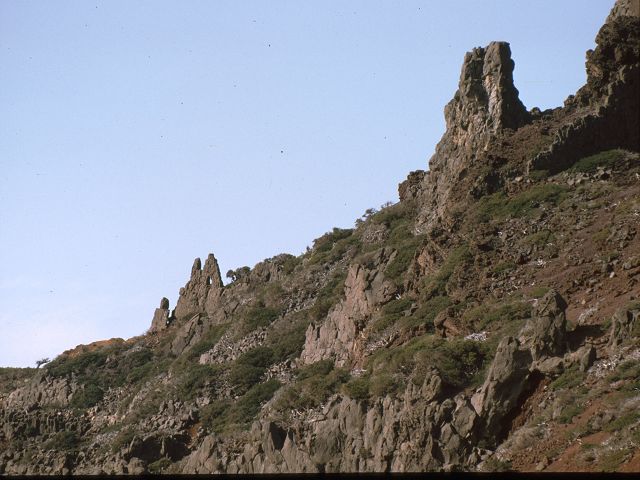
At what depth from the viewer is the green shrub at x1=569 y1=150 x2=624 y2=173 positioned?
66.7 metres

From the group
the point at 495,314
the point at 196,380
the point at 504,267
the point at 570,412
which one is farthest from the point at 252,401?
the point at 570,412

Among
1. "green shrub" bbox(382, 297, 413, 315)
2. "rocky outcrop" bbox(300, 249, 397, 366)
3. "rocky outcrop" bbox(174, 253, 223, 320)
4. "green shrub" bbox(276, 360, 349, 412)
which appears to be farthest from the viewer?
"rocky outcrop" bbox(174, 253, 223, 320)

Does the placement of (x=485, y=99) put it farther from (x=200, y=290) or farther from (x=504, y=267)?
(x=200, y=290)

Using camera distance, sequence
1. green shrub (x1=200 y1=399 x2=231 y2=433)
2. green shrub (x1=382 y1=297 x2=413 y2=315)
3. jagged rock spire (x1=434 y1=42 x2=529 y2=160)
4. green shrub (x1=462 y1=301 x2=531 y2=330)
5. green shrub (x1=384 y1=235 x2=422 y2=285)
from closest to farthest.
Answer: green shrub (x1=462 y1=301 x2=531 y2=330) < green shrub (x1=382 y1=297 x2=413 y2=315) < green shrub (x1=200 y1=399 x2=231 y2=433) < green shrub (x1=384 y1=235 x2=422 y2=285) < jagged rock spire (x1=434 y1=42 x2=529 y2=160)

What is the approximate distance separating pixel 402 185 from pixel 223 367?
2018 cm

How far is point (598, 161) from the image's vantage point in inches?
2638

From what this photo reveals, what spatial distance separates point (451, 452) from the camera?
45969mm

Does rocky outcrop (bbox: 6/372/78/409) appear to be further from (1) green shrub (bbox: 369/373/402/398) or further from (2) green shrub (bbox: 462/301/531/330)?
(2) green shrub (bbox: 462/301/531/330)

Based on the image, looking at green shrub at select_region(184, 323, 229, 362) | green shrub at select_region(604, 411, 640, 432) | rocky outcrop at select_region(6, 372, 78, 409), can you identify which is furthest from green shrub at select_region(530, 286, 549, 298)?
rocky outcrop at select_region(6, 372, 78, 409)

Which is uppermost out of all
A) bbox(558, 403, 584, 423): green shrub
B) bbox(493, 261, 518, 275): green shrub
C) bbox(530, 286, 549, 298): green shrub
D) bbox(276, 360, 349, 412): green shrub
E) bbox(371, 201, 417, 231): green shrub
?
bbox(371, 201, 417, 231): green shrub

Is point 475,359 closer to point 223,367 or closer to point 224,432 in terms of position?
point 224,432

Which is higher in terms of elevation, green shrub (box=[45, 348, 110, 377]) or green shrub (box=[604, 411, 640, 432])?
green shrub (box=[45, 348, 110, 377])

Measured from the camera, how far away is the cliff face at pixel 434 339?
152 ft

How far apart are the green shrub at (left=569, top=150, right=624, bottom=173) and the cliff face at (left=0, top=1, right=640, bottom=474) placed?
0.12 meters
